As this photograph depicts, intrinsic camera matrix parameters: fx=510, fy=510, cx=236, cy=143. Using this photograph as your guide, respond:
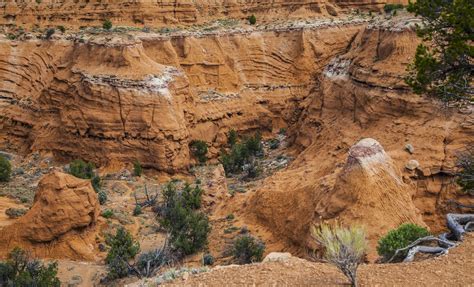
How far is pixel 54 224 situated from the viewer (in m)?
21.3

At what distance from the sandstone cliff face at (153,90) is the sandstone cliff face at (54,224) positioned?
36.7ft

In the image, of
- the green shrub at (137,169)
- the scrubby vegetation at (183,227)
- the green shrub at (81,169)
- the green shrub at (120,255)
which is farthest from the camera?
the green shrub at (137,169)

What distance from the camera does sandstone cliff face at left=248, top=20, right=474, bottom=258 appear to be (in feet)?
68.5

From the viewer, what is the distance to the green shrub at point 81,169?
29.8 m

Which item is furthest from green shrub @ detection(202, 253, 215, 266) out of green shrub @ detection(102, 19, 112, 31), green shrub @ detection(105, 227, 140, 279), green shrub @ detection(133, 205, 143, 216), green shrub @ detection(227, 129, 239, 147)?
green shrub @ detection(102, 19, 112, 31)

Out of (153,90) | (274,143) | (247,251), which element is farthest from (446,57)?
(274,143)

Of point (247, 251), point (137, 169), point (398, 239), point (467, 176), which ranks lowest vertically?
point (137, 169)

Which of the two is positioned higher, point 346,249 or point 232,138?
point 346,249

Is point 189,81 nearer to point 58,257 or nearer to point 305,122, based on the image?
point 305,122

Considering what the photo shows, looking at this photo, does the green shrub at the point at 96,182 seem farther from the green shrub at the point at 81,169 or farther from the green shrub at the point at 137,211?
the green shrub at the point at 137,211

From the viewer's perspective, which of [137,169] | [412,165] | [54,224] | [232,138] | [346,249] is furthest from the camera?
[232,138]

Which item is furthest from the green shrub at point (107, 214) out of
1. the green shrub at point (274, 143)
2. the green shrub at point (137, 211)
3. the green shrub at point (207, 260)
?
the green shrub at point (274, 143)

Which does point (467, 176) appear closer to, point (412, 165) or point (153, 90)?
point (412, 165)

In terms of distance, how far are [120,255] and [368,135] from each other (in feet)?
47.1
